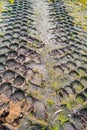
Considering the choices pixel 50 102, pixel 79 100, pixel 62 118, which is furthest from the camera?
pixel 79 100

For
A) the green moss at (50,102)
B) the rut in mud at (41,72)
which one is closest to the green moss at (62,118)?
the rut in mud at (41,72)

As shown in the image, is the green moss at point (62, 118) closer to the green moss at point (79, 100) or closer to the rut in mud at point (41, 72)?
the rut in mud at point (41, 72)

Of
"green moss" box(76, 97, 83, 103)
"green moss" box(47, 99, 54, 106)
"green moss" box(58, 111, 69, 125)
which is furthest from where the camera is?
"green moss" box(76, 97, 83, 103)

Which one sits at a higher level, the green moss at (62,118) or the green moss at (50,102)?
the green moss at (50,102)

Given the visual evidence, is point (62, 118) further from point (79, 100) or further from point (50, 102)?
point (79, 100)

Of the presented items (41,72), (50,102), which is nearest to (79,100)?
(50,102)

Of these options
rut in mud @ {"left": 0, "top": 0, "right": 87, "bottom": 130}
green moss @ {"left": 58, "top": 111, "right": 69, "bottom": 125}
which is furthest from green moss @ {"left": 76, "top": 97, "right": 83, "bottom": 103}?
green moss @ {"left": 58, "top": 111, "right": 69, "bottom": 125}

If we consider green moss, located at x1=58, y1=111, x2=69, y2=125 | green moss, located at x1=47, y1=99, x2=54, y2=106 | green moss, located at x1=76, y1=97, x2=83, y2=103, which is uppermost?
green moss, located at x1=47, y1=99, x2=54, y2=106

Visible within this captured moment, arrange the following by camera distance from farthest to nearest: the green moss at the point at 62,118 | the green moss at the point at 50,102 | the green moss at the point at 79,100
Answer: the green moss at the point at 79,100, the green moss at the point at 50,102, the green moss at the point at 62,118

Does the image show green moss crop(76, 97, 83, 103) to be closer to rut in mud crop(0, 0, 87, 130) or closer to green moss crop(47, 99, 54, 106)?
rut in mud crop(0, 0, 87, 130)
